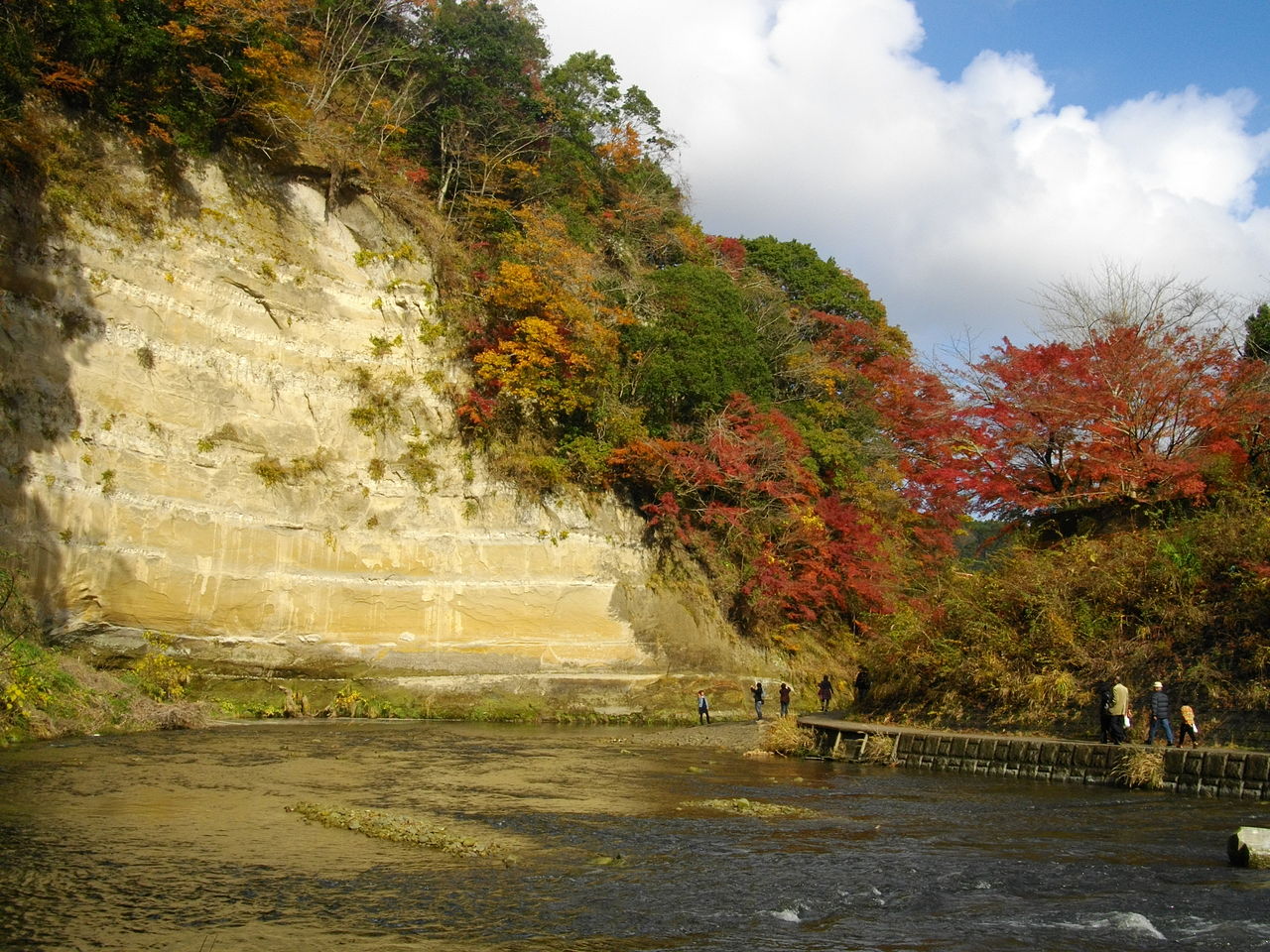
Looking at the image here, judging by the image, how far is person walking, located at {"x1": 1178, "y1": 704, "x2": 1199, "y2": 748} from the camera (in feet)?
A: 52.5

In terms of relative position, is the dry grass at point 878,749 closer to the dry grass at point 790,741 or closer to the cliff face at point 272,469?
the dry grass at point 790,741

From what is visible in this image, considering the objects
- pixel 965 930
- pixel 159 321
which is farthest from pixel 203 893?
pixel 159 321

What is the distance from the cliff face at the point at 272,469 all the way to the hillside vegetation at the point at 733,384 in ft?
4.23

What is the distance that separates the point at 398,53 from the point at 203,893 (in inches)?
1277

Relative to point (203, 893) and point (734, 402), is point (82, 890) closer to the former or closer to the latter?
→ point (203, 893)

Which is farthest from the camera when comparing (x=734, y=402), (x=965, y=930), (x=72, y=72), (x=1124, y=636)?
(x=734, y=402)

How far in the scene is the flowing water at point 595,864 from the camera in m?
7.81

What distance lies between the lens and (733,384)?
33.8 m

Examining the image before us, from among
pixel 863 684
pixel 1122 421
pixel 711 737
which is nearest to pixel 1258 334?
pixel 1122 421

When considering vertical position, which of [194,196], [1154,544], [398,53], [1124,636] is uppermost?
[398,53]

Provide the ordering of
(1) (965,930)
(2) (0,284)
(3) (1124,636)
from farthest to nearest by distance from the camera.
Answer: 1. (2) (0,284)
2. (3) (1124,636)
3. (1) (965,930)

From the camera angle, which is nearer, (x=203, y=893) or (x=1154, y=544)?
(x=203, y=893)

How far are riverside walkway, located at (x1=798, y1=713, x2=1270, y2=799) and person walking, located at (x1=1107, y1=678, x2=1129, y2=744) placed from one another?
0.40 m

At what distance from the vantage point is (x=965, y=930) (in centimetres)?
812
